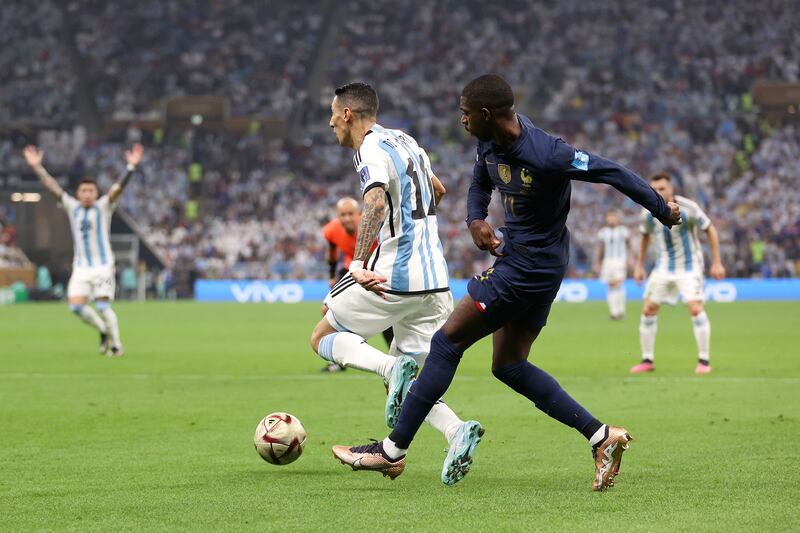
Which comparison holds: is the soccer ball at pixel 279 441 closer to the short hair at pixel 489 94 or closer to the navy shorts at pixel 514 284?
the navy shorts at pixel 514 284

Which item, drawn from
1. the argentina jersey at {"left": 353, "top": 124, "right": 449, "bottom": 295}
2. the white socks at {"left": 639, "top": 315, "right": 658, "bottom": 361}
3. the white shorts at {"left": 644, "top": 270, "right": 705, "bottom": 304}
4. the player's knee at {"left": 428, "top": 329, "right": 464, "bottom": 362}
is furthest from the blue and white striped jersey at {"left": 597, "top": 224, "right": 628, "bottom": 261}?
the player's knee at {"left": 428, "top": 329, "right": 464, "bottom": 362}

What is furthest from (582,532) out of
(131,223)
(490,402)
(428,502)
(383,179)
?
(131,223)

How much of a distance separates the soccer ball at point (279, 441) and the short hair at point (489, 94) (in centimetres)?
224

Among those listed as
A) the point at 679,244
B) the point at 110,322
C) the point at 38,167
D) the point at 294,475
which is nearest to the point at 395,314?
the point at 294,475

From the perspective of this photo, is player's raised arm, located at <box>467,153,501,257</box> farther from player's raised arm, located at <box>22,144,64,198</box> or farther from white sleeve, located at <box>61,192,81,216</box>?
white sleeve, located at <box>61,192,81,216</box>

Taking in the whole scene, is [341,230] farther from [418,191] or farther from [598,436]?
[598,436]

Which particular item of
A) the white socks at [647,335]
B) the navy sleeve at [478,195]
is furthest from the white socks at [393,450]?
the white socks at [647,335]

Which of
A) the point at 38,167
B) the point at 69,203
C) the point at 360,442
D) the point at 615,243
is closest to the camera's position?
the point at 360,442

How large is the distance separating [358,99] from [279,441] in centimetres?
203

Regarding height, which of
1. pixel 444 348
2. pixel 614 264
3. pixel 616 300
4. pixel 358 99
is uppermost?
pixel 358 99

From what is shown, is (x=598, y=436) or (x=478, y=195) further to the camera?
(x=478, y=195)

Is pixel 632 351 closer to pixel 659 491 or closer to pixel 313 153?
pixel 659 491

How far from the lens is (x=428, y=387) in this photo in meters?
6.34

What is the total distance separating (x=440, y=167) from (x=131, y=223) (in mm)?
11573
